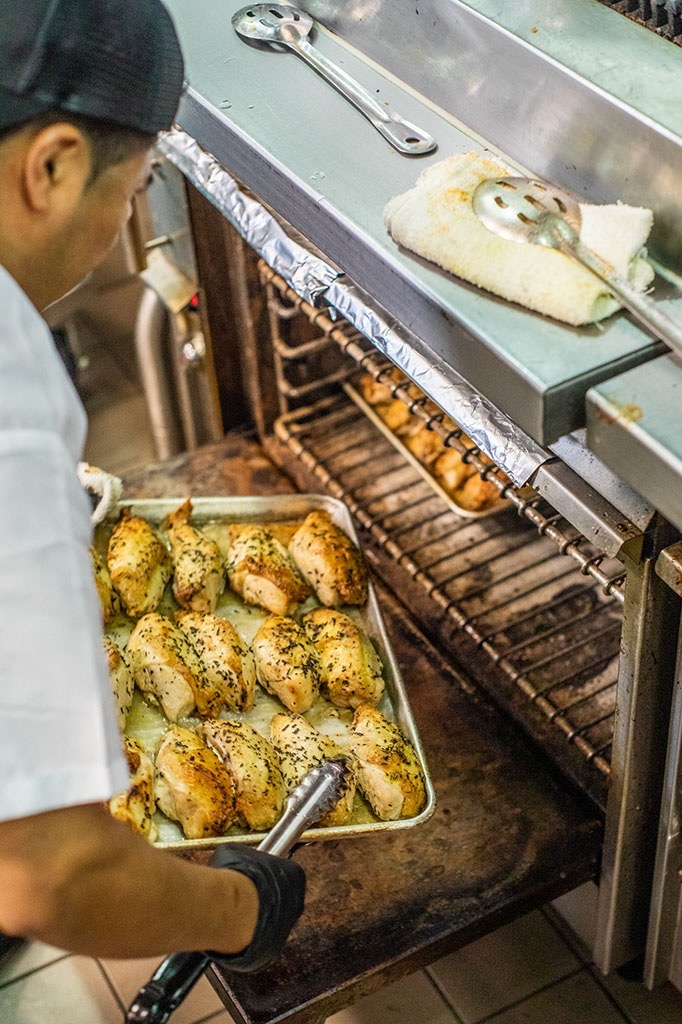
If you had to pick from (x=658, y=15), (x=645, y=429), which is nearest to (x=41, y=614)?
(x=645, y=429)

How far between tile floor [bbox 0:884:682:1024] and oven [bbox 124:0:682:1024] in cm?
25

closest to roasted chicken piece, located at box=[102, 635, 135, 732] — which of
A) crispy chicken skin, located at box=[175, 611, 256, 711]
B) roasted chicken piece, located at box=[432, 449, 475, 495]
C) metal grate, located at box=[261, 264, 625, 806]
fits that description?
crispy chicken skin, located at box=[175, 611, 256, 711]

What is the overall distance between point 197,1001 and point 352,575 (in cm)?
89

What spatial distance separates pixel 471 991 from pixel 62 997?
0.79 m

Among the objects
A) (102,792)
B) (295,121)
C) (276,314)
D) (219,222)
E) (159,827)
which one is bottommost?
(159,827)

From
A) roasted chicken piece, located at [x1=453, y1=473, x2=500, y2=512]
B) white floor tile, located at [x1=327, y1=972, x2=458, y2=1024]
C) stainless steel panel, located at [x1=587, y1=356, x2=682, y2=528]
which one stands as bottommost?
white floor tile, located at [x1=327, y1=972, x2=458, y2=1024]

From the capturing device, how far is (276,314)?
232cm

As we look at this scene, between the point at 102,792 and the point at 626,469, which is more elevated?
the point at 626,469

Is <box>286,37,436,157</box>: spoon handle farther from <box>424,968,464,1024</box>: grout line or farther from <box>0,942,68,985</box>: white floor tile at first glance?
<box>0,942,68,985</box>: white floor tile

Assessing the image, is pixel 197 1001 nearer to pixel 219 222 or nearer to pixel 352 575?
pixel 352 575

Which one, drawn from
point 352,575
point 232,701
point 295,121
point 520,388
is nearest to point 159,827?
point 232,701

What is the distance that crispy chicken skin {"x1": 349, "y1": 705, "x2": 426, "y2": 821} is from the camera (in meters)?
1.67

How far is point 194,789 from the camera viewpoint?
165 cm

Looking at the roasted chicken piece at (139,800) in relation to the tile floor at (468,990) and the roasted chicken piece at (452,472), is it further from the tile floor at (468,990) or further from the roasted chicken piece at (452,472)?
the roasted chicken piece at (452,472)
